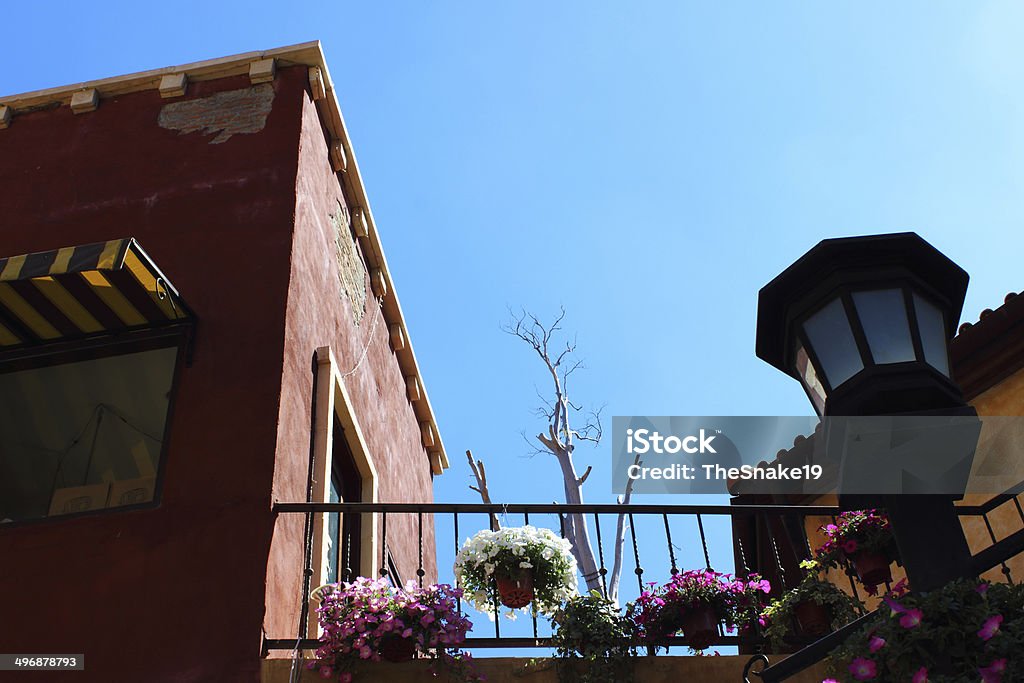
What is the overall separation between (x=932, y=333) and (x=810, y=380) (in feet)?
1.31

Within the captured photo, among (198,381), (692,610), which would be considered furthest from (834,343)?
(198,381)

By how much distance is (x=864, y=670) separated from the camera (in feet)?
10.5

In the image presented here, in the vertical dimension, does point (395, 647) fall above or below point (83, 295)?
below

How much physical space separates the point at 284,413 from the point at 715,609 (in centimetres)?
264

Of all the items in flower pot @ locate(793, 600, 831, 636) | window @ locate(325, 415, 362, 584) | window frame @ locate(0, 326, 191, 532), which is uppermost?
window frame @ locate(0, 326, 191, 532)

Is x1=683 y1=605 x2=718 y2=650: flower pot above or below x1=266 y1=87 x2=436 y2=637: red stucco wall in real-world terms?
below

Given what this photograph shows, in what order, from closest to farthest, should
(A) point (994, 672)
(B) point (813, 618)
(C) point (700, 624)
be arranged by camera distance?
(A) point (994, 672) < (C) point (700, 624) < (B) point (813, 618)

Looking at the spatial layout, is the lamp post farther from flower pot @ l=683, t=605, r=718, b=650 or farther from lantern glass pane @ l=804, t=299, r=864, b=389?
flower pot @ l=683, t=605, r=718, b=650

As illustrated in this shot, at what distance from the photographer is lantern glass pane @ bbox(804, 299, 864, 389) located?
320cm

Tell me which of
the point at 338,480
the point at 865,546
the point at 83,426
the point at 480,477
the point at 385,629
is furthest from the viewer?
the point at 480,477

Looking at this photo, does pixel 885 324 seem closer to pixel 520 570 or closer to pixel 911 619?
pixel 911 619

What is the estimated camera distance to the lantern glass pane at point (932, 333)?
3.20 metres

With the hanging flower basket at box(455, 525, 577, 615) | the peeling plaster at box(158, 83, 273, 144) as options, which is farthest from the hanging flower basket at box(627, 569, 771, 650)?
the peeling plaster at box(158, 83, 273, 144)

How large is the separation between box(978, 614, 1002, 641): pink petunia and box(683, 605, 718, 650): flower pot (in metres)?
2.24
